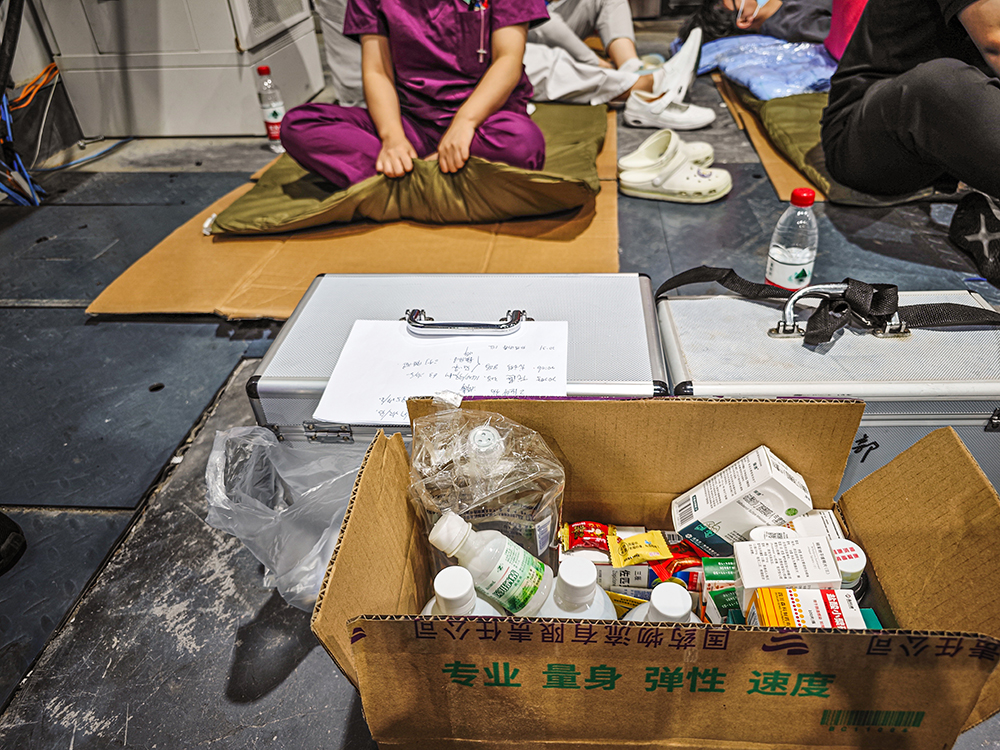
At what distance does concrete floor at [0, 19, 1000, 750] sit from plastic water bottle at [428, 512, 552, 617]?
294 mm

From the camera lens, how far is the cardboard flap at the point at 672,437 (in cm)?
63

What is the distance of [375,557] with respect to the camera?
0.53 meters

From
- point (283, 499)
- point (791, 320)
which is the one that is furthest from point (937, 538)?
point (283, 499)

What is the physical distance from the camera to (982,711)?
18.5 inches

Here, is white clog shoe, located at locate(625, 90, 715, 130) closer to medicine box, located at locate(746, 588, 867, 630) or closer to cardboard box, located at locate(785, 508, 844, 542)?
cardboard box, located at locate(785, 508, 844, 542)

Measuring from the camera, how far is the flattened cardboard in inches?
70.2

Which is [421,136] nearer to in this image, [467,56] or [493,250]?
→ [467,56]

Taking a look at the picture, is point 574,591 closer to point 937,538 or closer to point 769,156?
point 937,538

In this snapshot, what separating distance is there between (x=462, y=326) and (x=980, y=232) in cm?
132

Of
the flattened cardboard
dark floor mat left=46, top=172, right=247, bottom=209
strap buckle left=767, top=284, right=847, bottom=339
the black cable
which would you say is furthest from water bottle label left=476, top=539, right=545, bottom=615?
the black cable

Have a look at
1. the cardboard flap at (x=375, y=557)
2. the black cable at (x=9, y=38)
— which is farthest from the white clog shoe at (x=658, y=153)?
the black cable at (x=9, y=38)

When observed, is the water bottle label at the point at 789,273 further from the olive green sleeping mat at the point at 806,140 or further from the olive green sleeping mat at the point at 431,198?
the olive green sleeping mat at the point at 806,140

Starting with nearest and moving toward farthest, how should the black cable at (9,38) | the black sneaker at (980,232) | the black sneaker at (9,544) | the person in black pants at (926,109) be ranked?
the black sneaker at (9,544) < the person in black pants at (926,109) < the black sneaker at (980,232) < the black cable at (9,38)

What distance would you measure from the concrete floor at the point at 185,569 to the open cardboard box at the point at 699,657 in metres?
0.28
